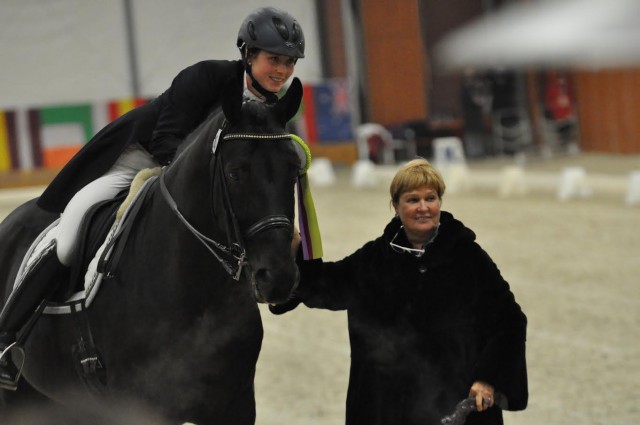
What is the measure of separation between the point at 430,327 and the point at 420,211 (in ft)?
1.34

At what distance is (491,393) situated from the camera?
375 cm

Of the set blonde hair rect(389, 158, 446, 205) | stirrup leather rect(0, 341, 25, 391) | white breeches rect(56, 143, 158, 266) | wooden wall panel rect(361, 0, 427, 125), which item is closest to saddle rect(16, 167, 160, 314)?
white breeches rect(56, 143, 158, 266)

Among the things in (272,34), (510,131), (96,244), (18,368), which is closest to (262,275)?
(272,34)

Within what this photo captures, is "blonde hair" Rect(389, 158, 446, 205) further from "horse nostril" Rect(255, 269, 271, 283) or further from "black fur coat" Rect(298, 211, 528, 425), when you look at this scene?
"horse nostril" Rect(255, 269, 271, 283)

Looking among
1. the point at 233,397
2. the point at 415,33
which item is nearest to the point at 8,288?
the point at 233,397

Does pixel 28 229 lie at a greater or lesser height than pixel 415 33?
lesser

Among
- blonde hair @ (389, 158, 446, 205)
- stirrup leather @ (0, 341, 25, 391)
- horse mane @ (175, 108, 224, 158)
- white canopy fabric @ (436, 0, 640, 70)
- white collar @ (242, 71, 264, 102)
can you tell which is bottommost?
stirrup leather @ (0, 341, 25, 391)

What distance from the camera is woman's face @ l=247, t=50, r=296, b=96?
13.0ft

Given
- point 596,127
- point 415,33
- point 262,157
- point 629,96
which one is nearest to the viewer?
point 262,157

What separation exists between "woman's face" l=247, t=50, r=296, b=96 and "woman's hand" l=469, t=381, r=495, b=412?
1235 millimetres

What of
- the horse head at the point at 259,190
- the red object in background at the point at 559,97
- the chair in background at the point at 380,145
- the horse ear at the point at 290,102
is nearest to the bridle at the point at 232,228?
the horse head at the point at 259,190

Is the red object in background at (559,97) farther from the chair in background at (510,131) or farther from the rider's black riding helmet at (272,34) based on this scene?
the rider's black riding helmet at (272,34)

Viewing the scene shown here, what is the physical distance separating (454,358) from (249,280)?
0.77 meters

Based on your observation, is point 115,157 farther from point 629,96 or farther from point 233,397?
point 629,96
